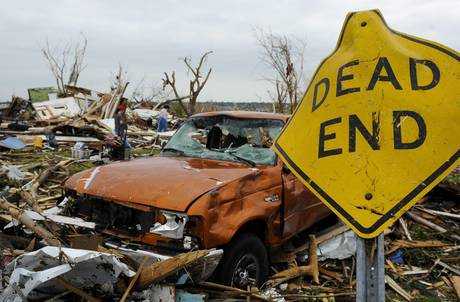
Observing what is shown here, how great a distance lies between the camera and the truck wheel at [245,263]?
4.26 metres

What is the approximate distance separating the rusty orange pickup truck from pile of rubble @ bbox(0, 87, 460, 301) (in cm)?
20

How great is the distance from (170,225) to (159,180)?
1.83ft

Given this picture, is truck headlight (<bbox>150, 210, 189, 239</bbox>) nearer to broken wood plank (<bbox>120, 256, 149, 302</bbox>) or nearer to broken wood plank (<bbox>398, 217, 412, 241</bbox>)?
broken wood plank (<bbox>120, 256, 149, 302</bbox>)

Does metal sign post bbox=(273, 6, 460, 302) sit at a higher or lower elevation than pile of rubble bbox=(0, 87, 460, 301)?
higher

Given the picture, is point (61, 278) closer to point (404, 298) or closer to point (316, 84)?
point (316, 84)

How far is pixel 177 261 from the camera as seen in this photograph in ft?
11.9

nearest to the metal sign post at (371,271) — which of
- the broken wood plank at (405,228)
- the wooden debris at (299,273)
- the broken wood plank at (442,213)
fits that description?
the wooden debris at (299,273)

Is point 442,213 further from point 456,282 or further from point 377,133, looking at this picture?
point 377,133

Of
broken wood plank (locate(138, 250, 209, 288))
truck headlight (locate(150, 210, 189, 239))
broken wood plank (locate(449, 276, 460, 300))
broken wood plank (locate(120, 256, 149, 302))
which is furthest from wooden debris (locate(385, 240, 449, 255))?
broken wood plank (locate(120, 256, 149, 302))

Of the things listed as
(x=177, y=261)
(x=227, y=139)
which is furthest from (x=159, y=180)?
(x=227, y=139)

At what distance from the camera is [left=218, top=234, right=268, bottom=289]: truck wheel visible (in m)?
4.26

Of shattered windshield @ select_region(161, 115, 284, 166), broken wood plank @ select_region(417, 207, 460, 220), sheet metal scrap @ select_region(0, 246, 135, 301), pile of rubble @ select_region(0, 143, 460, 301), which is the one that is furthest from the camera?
broken wood plank @ select_region(417, 207, 460, 220)

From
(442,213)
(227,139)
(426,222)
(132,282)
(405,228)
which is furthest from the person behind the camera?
(442,213)

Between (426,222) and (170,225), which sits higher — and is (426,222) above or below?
below
